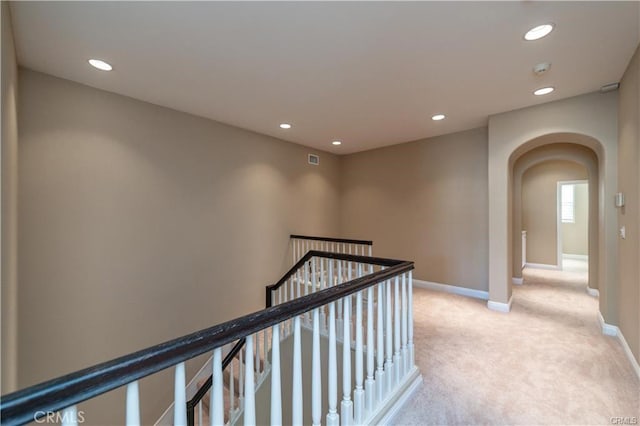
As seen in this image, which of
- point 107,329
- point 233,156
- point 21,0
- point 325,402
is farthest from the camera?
point 233,156

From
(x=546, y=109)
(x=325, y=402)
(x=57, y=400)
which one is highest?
(x=546, y=109)

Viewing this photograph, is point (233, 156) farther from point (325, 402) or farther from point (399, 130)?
point (325, 402)

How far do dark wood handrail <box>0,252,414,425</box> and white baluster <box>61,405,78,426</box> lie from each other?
36 millimetres

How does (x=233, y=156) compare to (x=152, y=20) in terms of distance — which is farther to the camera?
(x=233, y=156)

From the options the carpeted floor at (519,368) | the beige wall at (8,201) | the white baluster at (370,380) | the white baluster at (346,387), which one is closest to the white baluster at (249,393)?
the white baluster at (346,387)

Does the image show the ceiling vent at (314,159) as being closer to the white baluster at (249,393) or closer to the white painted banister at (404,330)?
the white painted banister at (404,330)

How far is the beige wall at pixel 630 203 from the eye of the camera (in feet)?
7.60

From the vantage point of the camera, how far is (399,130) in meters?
4.42

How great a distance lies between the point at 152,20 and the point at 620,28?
3276 millimetres

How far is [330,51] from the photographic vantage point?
224cm

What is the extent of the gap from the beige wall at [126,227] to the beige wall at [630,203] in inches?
164

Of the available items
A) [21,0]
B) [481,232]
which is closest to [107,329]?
[21,0]

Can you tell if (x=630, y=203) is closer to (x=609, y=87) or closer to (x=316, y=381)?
(x=609, y=87)

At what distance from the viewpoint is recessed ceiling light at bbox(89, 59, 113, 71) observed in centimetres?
239
